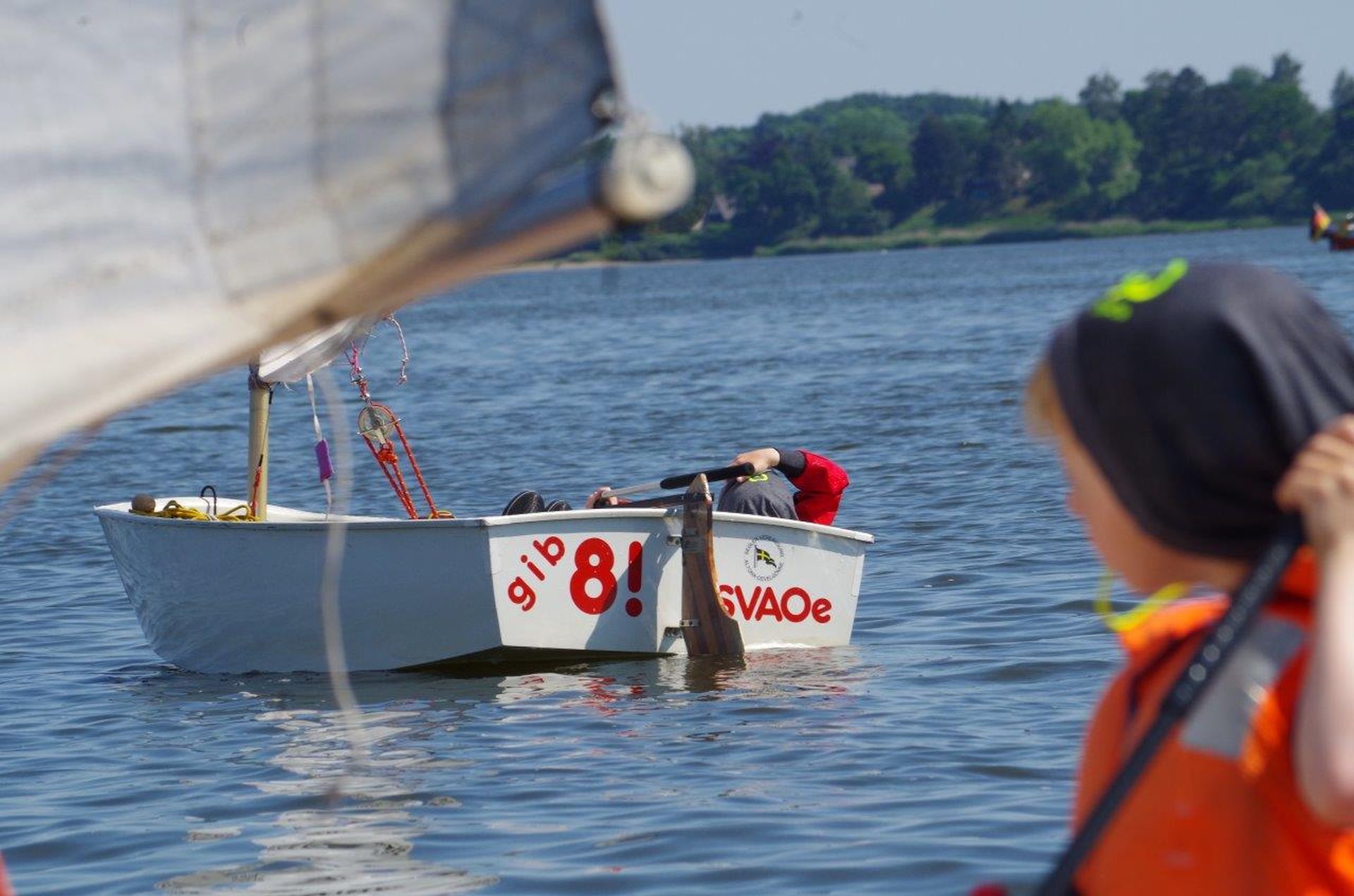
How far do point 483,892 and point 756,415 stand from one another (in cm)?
1766

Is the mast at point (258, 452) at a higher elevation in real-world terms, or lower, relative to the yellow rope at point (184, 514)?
higher

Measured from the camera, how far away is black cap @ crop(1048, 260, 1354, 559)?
1.51 metres

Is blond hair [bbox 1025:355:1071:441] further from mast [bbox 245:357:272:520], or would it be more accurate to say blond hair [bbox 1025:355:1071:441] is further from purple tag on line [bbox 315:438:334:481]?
mast [bbox 245:357:272:520]

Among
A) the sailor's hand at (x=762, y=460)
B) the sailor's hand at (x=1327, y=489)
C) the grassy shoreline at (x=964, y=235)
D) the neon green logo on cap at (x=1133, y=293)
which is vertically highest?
the neon green logo on cap at (x=1133, y=293)

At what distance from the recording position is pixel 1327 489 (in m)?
1.44

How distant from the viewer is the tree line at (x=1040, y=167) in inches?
5251

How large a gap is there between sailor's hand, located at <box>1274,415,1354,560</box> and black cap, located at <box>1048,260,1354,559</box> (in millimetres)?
44

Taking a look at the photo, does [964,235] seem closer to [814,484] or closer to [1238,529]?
[814,484]

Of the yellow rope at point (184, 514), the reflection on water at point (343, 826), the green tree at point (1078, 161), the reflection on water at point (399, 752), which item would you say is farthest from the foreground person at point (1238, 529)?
the green tree at point (1078, 161)

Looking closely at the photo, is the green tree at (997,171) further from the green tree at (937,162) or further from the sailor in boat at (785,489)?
the sailor in boat at (785,489)

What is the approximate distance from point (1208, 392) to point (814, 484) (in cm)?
758

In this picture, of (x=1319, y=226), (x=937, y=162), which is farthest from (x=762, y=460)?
(x=937, y=162)

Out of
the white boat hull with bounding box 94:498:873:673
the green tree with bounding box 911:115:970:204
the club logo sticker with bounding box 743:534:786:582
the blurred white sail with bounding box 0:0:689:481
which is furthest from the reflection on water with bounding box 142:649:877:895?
the green tree with bounding box 911:115:970:204

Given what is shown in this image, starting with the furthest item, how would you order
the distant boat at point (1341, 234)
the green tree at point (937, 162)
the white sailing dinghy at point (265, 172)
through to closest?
the green tree at point (937, 162) < the distant boat at point (1341, 234) < the white sailing dinghy at point (265, 172)
